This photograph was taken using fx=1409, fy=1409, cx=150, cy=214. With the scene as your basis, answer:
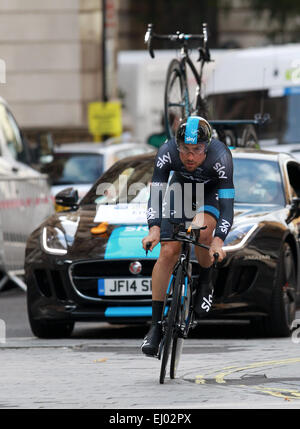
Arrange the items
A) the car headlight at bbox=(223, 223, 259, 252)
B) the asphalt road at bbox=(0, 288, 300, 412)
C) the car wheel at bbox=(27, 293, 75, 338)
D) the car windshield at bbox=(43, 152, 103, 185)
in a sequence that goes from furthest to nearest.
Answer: the car windshield at bbox=(43, 152, 103, 185)
the car wheel at bbox=(27, 293, 75, 338)
the car headlight at bbox=(223, 223, 259, 252)
the asphalt road at bbox=(0, 288, 300, 412)

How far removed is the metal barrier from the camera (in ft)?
52.1

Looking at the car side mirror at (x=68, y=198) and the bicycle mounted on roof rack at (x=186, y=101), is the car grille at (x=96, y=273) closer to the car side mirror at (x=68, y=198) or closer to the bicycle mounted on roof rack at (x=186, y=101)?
the car side mirror at (x=68, y=198)

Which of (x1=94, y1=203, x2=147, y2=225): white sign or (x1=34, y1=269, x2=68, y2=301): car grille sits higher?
(x1=94, y1=203, x2=147, y2=225): white sign

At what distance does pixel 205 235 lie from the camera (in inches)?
338

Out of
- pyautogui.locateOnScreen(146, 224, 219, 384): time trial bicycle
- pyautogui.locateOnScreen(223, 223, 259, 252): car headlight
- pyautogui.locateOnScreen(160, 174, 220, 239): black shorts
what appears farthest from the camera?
pyautogui.locateOnScreen(223, 223, 259, 252): car headlight

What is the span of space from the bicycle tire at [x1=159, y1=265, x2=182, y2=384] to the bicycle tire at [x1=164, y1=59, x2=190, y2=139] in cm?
490

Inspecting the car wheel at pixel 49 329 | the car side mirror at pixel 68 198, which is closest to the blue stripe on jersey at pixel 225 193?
the car wheel at pixel 49 329

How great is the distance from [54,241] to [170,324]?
278 cm

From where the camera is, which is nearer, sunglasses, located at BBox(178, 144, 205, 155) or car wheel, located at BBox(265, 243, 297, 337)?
sunglasses, located at BBox(178, 144, 205, 155)

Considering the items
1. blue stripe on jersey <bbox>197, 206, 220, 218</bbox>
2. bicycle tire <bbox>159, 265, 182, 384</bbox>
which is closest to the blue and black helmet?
blue stripe on jersey <bbox>197, 206, 220, 218</bbox>

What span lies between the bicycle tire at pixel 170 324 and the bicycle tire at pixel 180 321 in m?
0.05

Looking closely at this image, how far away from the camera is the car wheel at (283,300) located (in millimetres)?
10633

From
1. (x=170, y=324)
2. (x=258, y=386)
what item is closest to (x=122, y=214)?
(x=170, y=324)

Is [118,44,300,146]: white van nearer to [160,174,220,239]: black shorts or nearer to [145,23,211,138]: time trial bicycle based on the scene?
[145,23,211,138]: time trial bicycle
